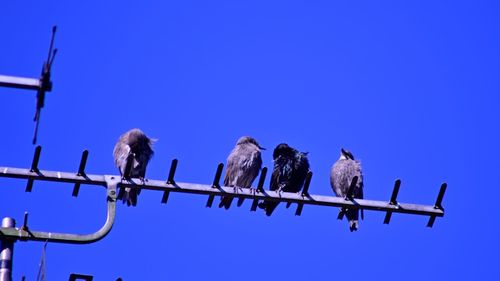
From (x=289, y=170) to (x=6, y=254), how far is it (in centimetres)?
878

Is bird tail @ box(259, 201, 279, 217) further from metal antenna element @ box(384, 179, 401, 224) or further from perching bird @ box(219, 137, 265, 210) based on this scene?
metal antenna element @ box(384, 179, 401, 224)

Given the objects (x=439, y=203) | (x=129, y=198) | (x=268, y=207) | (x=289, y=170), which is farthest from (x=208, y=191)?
(x=289, y=170)

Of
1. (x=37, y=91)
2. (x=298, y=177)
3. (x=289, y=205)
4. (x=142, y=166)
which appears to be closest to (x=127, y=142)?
(x=142, y=166)

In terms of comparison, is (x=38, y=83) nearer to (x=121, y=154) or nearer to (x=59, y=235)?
(x=59, y=235)

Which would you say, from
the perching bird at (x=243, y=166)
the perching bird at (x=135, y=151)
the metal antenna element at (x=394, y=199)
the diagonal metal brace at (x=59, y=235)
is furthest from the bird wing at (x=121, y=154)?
the diagonal metal brace at (x=59, y=235)

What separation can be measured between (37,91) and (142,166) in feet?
29.3

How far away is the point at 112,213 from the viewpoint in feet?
26.3

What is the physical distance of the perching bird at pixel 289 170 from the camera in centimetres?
1559

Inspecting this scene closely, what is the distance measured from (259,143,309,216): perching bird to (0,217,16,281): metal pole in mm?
8373

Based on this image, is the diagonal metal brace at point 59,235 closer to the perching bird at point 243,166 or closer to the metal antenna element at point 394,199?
the metal antenna element at point 394,199

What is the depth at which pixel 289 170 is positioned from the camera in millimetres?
15641

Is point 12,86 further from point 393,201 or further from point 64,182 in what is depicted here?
point 393,201

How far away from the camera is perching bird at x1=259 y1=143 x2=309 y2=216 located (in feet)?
51.1

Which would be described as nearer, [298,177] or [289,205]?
Answer: [289,205]
